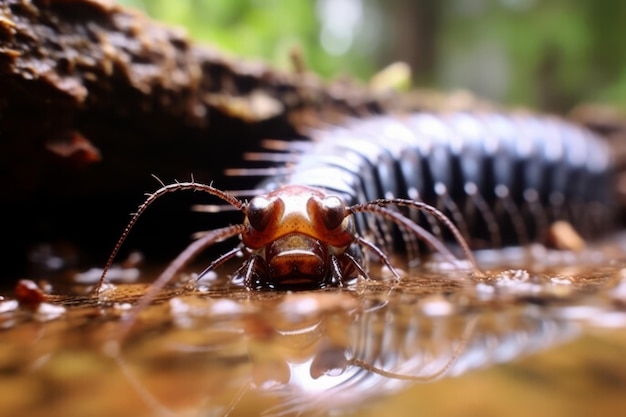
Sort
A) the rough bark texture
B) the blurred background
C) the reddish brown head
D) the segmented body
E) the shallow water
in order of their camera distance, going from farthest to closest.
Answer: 1. the blurred background
2. the segmented body
3. the rough bark texture
4. the reddish brown head
5. the shallow water

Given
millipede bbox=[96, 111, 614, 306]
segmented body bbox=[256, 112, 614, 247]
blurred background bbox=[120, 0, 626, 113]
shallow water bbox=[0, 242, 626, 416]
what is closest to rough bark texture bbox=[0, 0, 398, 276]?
millipede bbox=[96, 111, 614, 306]

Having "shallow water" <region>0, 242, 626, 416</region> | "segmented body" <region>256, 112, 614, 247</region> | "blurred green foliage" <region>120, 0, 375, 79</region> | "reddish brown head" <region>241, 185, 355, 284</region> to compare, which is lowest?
"shallow water" <region>0, 242, 626, 416</region>

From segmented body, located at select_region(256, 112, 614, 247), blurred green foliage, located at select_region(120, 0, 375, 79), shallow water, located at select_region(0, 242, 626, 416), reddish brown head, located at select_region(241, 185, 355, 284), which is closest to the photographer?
shallow water, located at select_region(0, 242, 626, 416)

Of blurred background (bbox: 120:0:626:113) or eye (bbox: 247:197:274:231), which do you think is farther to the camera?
blurred background (bbox: 120:0:626:113)

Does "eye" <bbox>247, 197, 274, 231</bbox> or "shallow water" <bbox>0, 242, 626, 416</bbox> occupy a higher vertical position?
"eye" <bbox>247, 197, 274, 231</bbox>

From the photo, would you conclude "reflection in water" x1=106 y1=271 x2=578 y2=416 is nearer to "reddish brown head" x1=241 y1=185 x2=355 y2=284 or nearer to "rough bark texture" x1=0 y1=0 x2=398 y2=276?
"reddish brown head" x1=241 y1=185 x2=355 y2=284

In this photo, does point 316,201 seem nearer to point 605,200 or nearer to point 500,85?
point 605,200

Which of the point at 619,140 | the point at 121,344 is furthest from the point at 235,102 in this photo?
the point at 619,140
